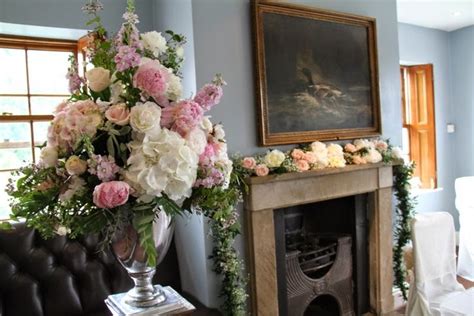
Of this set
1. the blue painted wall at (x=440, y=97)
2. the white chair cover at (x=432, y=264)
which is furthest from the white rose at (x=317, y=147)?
the blue painted wall at (x=440, y=97)

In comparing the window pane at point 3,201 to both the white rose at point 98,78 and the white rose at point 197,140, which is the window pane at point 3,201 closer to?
the white rose at point 98,78

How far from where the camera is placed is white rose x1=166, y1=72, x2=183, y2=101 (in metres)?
1.16

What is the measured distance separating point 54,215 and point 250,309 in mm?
Answer: 1782

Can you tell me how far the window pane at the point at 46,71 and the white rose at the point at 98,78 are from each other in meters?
1.73

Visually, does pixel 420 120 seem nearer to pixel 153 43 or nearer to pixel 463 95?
pixel 463 95

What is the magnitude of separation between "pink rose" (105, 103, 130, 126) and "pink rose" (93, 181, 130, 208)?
175 millimetres

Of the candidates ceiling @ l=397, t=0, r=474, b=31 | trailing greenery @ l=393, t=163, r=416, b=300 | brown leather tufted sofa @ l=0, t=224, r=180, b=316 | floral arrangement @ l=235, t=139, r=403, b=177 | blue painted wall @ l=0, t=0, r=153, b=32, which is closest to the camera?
brown leather tufted sofa @ l=0, t=224, r=180, b=316

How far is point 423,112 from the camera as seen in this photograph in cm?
489

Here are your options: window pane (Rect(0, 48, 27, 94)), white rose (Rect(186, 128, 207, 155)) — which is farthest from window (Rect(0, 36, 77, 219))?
white rose (Rect(186, 128, 207, 155))

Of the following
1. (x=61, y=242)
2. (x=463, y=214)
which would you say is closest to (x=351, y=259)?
(x=463, y=214)

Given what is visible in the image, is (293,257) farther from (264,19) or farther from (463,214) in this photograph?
(463,214)

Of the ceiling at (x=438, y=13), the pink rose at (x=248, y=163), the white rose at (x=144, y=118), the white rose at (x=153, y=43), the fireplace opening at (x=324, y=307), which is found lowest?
the fireplace opening at (x=324, y=307)

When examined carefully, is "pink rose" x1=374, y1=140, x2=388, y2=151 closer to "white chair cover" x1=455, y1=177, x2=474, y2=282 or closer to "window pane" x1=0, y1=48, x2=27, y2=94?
"white chair cover" x1=455, y1=177, x2=474, y2=282

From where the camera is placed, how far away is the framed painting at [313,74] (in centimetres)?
264
